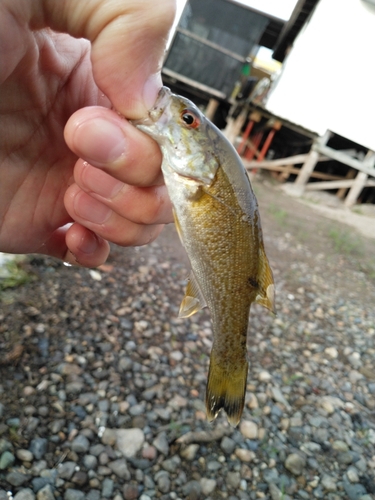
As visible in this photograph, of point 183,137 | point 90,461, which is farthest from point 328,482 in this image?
point 183,137

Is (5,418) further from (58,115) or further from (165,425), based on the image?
(58,115)

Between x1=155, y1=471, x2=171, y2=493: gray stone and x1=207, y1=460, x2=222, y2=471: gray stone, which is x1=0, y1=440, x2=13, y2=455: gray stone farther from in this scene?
x1=207, y1=460, x2=222, y2=471: gray stone

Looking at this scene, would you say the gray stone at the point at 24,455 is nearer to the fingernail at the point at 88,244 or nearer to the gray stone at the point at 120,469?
the gray stone at the point at 120,469

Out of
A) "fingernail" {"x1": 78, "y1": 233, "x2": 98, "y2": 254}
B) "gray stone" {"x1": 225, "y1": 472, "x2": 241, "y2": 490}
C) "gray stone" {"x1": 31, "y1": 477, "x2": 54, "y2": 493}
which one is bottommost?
"gray stone" {"x1": 225, "y1": 472, "x2": 241, "y2": 490}

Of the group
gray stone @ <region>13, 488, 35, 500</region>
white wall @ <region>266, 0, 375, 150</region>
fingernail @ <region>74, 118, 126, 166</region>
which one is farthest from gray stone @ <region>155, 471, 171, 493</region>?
white wall @ <region>266, 0, 375, 150</region>

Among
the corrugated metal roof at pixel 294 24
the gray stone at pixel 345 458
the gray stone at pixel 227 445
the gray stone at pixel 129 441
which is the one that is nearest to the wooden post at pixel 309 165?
the corrugated metal roof at pixel 294 24
